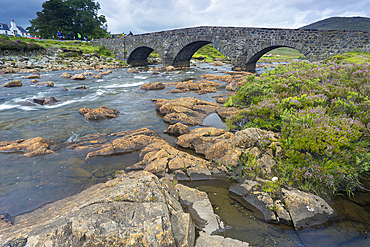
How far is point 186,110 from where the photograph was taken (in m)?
10.5

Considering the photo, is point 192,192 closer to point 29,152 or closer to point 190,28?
point 29,152

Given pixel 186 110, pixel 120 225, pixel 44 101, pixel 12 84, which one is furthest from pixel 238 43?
pixel 120 225

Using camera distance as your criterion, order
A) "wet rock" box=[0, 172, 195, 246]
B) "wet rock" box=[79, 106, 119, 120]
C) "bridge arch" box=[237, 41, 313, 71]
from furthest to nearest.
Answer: "bridge arch" box=[237, 41, 313, 71]
"wet rock" box=[79, 106, 119, 120]
"wet rock" box=[0, 172, 195, 246]

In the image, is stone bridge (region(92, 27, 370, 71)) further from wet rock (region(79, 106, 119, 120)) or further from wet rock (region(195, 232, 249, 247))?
wet rock (region(195, 232, 249, 247))

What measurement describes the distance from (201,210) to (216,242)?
0.84 metres

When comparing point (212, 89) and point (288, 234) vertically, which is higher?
point (212, 89)

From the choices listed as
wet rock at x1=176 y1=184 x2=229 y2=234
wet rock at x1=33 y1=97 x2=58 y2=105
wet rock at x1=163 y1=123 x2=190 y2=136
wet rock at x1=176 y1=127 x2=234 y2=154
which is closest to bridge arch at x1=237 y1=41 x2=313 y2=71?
wet rock at x1=176 y1=127 x2=234 y2=154

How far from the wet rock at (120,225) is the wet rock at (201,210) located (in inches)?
23.2

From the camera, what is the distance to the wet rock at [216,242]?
294cm

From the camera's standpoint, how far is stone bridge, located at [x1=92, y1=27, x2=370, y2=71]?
20.8 meters

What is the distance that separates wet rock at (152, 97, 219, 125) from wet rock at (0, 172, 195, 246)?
6.49 meters

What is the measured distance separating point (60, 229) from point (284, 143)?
5506 mm

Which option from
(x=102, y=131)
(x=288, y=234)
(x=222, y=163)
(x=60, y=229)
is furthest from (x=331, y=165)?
(x=102, y=131)

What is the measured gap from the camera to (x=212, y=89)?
17.1 metres
